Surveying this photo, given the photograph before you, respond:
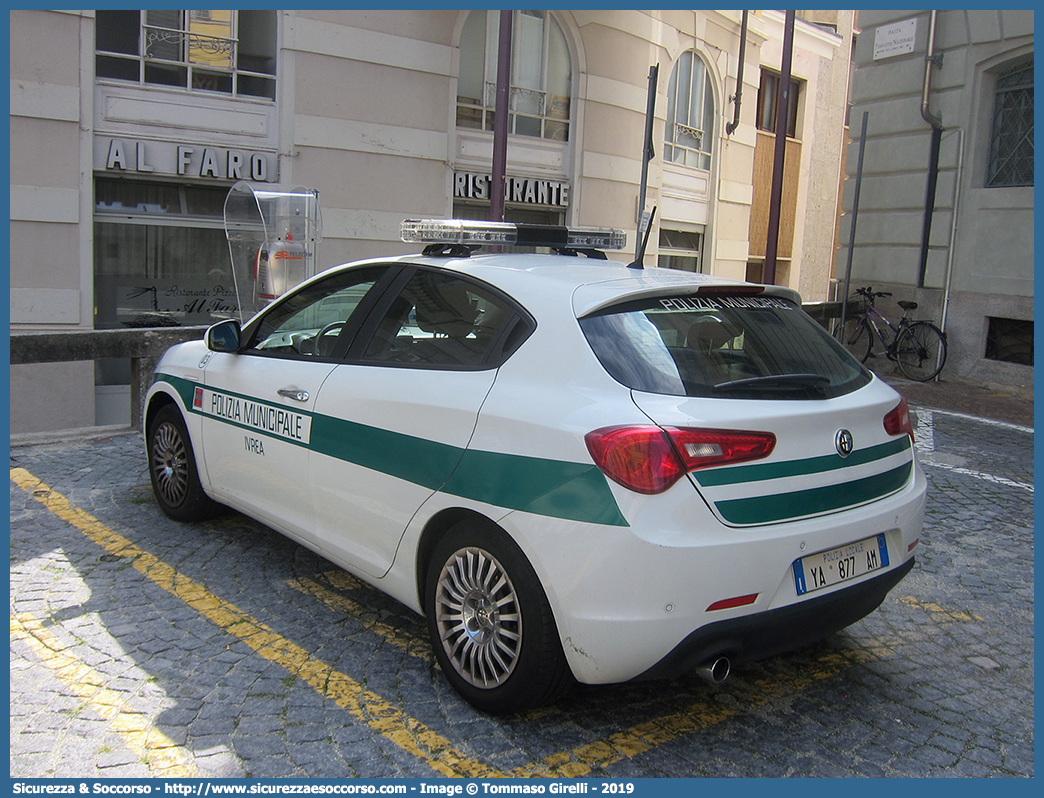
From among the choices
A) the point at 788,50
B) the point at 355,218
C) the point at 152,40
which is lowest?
the point at 355,218

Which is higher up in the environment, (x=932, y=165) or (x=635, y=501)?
(x=932, y=165)

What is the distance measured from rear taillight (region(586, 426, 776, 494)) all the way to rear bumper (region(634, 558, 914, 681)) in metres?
0.50

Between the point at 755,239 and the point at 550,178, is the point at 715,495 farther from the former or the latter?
the point at 755,239

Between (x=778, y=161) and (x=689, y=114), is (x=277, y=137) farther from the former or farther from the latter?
(x=689, y=114)

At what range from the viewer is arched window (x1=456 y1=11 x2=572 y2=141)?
15.1 meters

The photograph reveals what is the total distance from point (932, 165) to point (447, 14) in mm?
7548

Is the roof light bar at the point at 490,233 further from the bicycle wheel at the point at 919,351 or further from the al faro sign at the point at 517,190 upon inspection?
the al faro sign at the point at 517,190

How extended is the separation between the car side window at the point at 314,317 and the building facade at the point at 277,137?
24.6 ft

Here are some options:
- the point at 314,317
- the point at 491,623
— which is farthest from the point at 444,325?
the point at 491,623

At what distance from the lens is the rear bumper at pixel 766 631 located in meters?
2.92

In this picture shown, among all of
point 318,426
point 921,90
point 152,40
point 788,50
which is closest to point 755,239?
point 788,50

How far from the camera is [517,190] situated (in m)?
15.8

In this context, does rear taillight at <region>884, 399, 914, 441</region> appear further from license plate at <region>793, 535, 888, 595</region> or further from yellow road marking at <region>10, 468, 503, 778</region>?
yellow road marking at <region>10, 468, 503, 778</region>

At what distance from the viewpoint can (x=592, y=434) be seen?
2.92 meters
